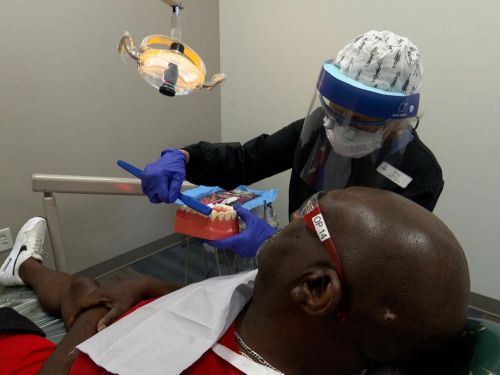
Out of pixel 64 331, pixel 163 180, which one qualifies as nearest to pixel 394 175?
pixel 163 180

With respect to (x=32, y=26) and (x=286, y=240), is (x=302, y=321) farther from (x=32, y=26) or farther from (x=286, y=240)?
(x=32, y=26)

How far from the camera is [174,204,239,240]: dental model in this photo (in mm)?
1615

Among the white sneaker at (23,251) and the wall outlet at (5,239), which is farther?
the wall outlet at (5,239)

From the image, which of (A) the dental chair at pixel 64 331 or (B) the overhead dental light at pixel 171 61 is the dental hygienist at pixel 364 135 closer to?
(A) the dental chair at pixel 64 331

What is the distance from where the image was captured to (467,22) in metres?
1.89

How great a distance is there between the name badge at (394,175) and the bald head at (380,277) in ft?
1.26

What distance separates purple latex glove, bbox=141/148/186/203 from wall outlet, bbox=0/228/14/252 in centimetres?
119

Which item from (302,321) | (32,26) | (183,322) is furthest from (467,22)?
(32,26)

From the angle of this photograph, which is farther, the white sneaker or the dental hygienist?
the white sneaker

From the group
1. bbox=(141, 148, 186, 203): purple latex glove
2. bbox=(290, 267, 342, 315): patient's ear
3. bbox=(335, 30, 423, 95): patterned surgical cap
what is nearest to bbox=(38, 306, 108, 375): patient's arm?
bbox=(141, 148, 186, 203): purple latex glove

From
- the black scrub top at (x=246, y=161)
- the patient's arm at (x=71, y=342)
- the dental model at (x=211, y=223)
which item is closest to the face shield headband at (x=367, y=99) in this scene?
the black scrub top at (x=246, y=161)

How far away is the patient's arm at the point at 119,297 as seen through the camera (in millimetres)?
1053

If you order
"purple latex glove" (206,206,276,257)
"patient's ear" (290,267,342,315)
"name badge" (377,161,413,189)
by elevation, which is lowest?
"purple latex glove" (206,206,276,257)

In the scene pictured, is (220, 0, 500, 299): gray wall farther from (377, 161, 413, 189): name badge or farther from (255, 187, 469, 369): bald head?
(255, 187, 469, 369): bald head
